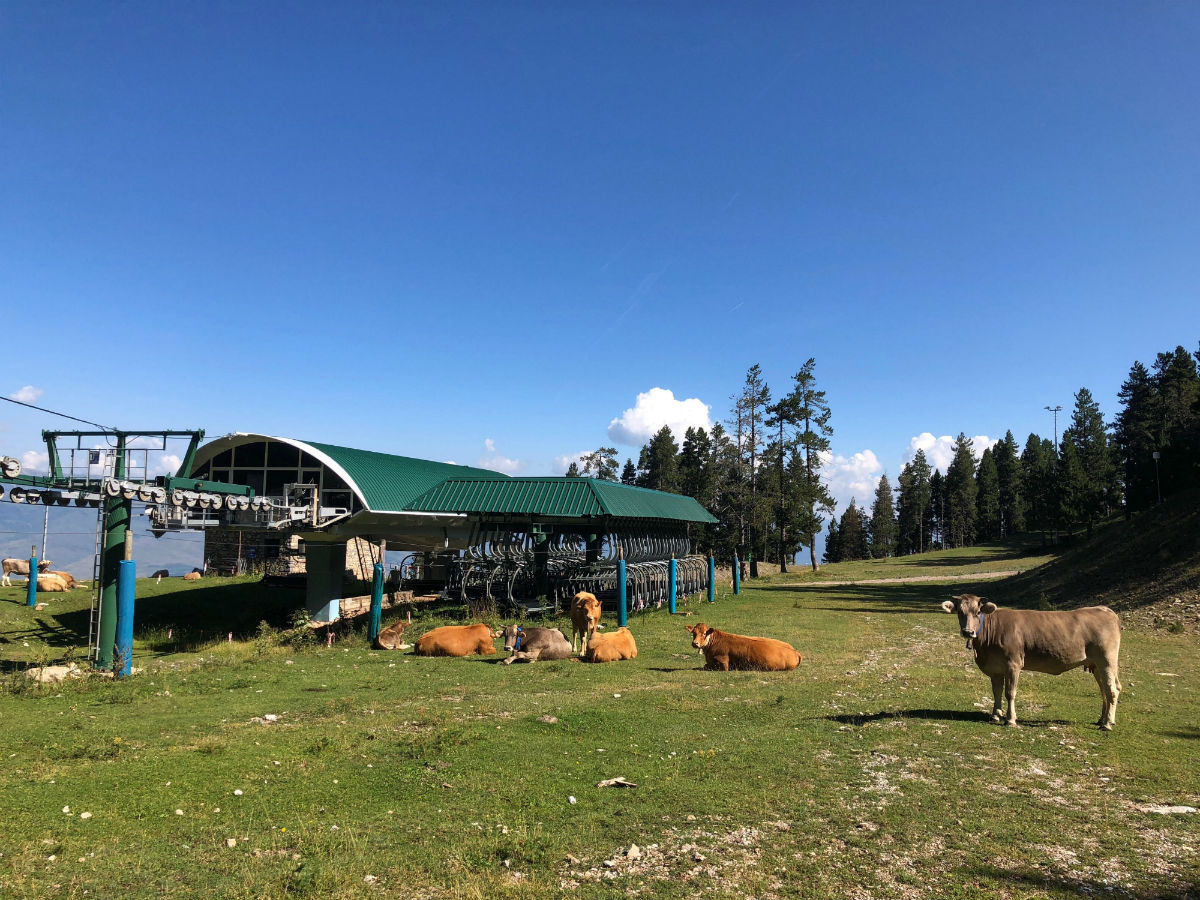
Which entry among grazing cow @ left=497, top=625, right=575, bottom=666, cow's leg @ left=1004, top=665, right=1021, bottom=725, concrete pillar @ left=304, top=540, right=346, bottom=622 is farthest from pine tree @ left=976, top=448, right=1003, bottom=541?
cow's leg @ left=1004, top=665, right=1021, bottom=725

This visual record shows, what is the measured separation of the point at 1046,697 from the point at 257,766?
11739mm

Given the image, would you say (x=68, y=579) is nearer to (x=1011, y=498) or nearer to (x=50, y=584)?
(x=50, y=584)

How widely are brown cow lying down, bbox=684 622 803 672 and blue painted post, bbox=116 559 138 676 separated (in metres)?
12.0

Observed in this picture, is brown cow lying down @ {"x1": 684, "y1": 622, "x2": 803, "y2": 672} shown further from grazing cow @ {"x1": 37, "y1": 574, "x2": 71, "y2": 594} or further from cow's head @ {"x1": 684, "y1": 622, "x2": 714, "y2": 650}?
A: grazing cow @ {"x1": 37, "y1": 574, "x2": 71, "y2": 594}

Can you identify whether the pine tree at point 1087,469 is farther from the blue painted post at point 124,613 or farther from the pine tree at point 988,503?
the blue painted post at point 124,613

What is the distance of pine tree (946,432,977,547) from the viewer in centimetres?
9969

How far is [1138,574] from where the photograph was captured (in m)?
26.5

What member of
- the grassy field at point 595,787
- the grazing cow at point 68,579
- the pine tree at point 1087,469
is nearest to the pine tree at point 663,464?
the pine tree at point 1087,469

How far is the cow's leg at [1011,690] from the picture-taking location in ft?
32.8

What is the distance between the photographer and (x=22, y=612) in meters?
25.6

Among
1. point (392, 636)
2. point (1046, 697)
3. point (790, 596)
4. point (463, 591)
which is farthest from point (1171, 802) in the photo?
point (790, 596)

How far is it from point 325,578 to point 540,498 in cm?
1033

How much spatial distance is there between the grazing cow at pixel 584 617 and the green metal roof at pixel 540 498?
6.62 metres

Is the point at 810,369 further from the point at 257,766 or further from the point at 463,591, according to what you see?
the point at 257,766
